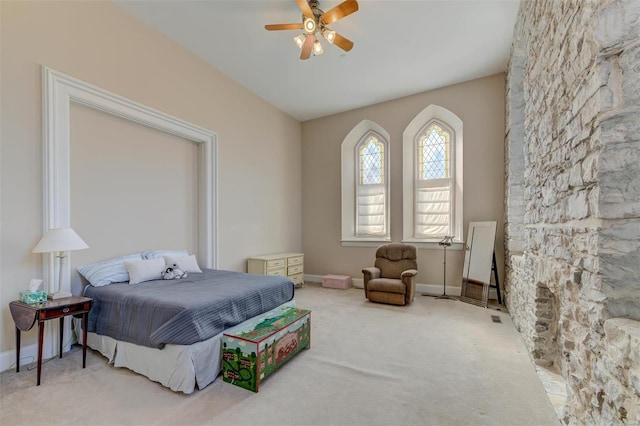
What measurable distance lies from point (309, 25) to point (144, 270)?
3061mm

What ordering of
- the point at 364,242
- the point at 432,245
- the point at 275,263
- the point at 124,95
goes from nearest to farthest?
the point at 124,95 → the point at 275,263 → the point at 432,245 → the point at 364,242

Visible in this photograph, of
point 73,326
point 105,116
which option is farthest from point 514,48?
point 73,326

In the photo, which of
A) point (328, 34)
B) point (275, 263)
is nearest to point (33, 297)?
point (275, 263)

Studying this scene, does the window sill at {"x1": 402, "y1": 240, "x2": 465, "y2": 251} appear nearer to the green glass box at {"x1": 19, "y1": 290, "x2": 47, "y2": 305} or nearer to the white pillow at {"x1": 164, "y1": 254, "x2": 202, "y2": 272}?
the white pillow at {"x1": 164, "y1": 254, "x2": 202, "y2": 272}

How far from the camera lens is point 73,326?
9.10 feet

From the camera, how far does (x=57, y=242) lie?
2.38 metres

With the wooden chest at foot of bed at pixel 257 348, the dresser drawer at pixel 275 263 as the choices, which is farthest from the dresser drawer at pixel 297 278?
the wooden chest at foot of bed at pixel 257 348

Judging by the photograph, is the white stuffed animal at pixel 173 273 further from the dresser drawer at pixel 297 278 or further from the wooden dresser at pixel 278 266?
the dresser drawer at pixel 297 278

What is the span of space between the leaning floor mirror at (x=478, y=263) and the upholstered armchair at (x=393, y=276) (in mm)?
816

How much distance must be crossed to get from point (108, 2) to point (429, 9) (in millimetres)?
3396

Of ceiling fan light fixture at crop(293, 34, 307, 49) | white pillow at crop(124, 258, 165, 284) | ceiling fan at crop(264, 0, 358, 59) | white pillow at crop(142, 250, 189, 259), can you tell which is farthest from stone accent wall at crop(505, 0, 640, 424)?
white pillow at crop(142, 250, 189, 259)

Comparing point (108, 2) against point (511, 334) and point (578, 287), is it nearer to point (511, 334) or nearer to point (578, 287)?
point (578, 287)

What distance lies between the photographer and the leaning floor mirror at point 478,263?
13.8 ft

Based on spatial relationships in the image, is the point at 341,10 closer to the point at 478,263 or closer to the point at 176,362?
the point at 176,362
